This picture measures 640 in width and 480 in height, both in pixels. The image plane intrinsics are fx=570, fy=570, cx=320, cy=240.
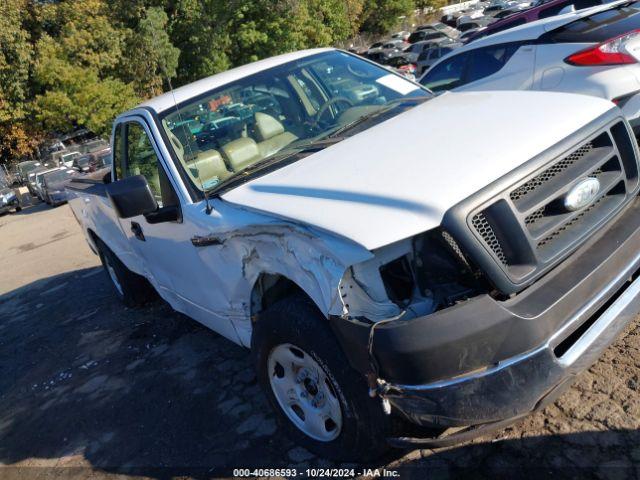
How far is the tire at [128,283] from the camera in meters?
5.79

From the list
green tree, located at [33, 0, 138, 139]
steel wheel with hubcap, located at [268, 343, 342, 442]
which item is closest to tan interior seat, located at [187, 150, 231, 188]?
steel wheel with hubcap, located at [268, 343, 342, 442]

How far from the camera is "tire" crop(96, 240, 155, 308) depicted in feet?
19.0

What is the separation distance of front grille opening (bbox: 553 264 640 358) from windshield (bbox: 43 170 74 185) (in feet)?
71.1

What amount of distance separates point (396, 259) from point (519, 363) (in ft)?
2.10

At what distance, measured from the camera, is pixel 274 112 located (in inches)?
155

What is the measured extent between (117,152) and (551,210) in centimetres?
367

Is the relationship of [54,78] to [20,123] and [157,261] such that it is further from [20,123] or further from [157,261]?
[157,261]

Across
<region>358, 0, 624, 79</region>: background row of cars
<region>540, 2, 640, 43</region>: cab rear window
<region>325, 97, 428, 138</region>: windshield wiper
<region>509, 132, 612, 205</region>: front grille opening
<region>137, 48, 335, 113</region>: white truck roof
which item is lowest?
<region>358, 0, 624, 79</region>: background row of cars

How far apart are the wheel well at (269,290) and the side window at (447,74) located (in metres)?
5.02

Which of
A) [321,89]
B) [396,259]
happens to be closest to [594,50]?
[321,89]

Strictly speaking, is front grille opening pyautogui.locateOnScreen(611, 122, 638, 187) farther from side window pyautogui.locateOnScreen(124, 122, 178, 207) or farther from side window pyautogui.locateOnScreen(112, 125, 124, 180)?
side window pyautogui.locateOnScreen(112, 125, 124, 180)

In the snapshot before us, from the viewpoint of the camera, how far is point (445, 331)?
6.89ft

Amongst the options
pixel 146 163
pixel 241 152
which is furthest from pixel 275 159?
pixel 146 163

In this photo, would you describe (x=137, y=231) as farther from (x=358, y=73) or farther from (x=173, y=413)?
(x=358, y=73)
